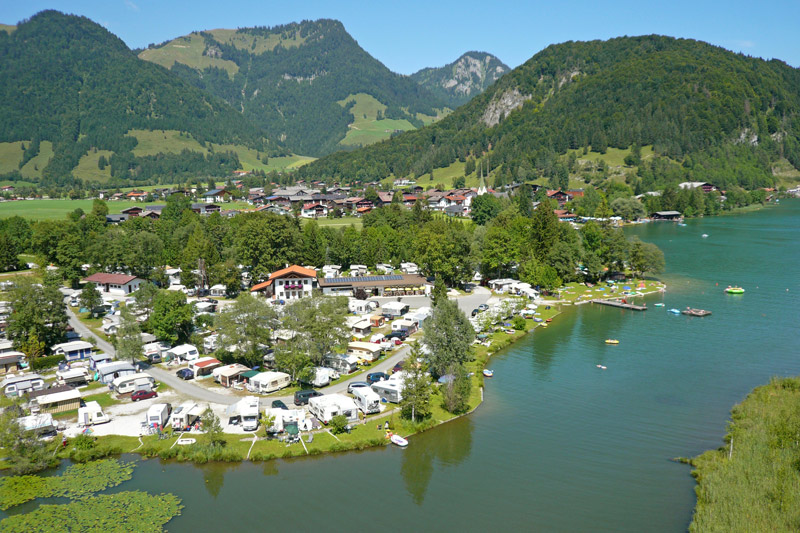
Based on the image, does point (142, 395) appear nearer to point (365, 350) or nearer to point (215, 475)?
point (215, 475)

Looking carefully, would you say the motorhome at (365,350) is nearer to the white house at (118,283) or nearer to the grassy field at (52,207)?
the white house at (118,283)

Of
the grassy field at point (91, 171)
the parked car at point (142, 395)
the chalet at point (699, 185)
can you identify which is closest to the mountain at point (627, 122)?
the chalet at point (699, 185)

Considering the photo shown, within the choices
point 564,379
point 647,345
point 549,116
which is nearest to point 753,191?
point 549,116

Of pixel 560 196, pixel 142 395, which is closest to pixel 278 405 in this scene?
pixel 142 395

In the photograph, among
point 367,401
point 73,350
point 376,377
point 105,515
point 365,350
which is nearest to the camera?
point 105,515

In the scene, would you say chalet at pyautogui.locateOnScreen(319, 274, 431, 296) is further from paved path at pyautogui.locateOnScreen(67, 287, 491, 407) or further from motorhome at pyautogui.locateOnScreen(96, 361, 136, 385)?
motorhome at pyautogui.locateOnScreen(96, 361, 136, 385)
